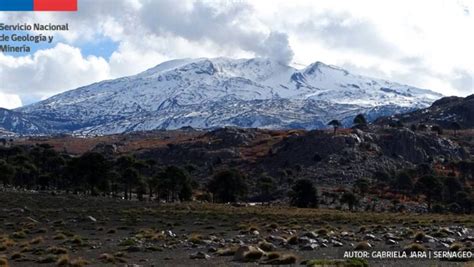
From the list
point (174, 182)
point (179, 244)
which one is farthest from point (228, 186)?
point (179, 244)

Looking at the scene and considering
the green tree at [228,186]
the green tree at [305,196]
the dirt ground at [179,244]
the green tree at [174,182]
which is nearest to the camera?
the dirt ground at [179,244]

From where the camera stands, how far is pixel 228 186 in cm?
10069

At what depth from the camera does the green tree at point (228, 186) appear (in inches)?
3952

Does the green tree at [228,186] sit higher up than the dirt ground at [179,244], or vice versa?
the green tree at [228,186]

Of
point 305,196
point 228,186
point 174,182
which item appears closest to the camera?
point 174,182

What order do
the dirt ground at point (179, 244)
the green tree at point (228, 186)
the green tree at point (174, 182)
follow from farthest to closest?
the green tree at point (228, 186) < the green tree at point (174, 182) < the dirt ground at point (179, 244)

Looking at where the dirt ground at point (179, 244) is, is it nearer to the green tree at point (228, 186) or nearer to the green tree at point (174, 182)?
the green tree at point (174, 182)

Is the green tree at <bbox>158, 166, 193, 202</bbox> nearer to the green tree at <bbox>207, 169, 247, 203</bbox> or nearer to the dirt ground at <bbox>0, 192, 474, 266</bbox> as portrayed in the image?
the green tree at <bbox>207, 169, 247, 203</bbox>

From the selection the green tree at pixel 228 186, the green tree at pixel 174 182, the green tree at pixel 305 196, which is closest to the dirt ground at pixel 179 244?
the green tree at pixel 174 182

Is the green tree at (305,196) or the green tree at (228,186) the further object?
the green tree at (228,186)

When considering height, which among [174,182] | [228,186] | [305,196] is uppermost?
[174,182]

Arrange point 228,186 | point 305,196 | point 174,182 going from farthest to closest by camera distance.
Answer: point 228,186 → point 305,196 → point 174,182

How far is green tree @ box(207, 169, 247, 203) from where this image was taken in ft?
329

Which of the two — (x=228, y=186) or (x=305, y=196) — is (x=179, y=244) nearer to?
(x=305, y=196)
